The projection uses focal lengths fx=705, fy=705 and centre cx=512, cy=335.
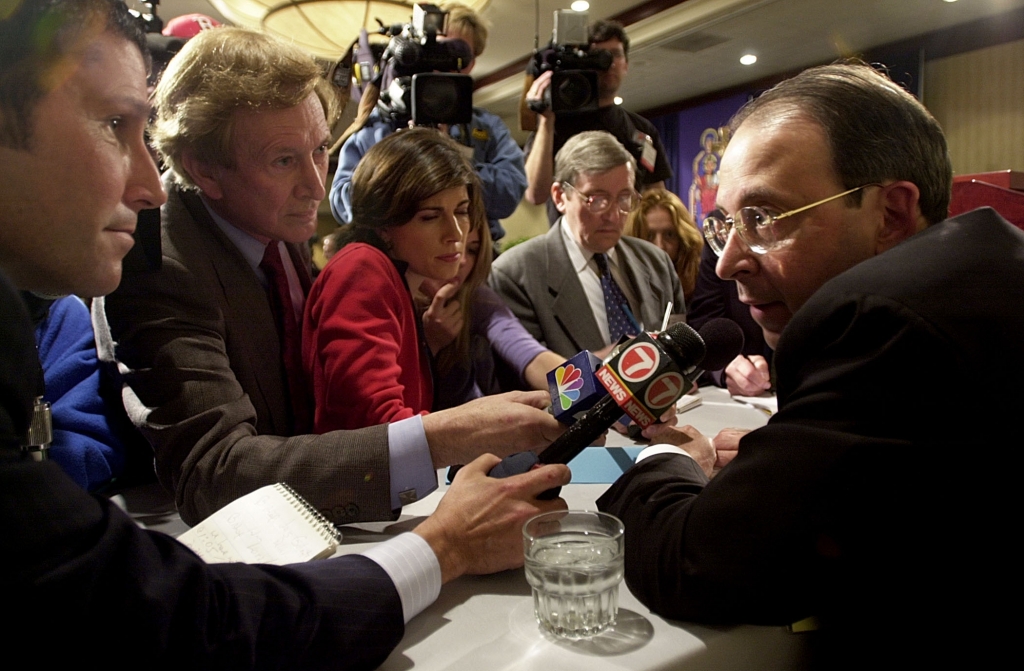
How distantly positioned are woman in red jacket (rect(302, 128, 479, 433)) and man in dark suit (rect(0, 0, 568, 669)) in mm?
420

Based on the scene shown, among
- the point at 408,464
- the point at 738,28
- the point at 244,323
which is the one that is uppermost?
the point at 738,28

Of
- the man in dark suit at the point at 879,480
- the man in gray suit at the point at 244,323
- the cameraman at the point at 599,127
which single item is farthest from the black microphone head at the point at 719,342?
the cameraman at the point at 599,127

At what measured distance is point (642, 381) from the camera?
35.7 inches

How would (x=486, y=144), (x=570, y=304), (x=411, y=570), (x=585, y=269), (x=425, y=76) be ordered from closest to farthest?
(x=411, y=570) < (x=425, y=76) < (x=570, y=304) < (x=585, y=269) < (x=486, y=144)

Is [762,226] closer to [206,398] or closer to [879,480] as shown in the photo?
[879,480]

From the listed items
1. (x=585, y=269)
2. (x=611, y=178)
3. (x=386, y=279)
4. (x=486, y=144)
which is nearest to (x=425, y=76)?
(x=486, y=144)

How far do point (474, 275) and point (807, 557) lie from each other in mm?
1394

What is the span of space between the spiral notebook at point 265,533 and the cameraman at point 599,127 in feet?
7.60

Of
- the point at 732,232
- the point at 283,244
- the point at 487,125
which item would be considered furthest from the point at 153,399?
the point at 487,125

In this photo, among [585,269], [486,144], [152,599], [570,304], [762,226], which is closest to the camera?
[152,599]

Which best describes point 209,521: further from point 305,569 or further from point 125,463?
point 125,463

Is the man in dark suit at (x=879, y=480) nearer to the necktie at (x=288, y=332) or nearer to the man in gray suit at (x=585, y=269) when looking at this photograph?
the necktie at (x=288, y=332)

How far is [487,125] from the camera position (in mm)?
2824

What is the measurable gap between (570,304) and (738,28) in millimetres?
4287
